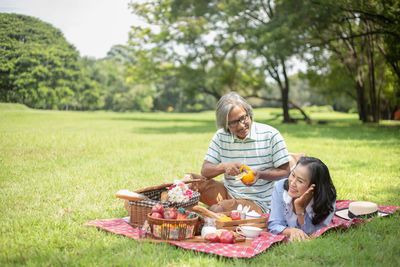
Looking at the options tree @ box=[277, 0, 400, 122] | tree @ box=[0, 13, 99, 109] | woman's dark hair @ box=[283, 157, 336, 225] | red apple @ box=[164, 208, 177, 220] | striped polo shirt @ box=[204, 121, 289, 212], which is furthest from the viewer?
tree @ box=[277, 0, 400, 122]

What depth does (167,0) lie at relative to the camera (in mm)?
24031

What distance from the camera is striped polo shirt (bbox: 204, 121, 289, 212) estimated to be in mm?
3865

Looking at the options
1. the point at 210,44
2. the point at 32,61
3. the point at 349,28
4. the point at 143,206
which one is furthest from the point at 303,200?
the point at 210,44

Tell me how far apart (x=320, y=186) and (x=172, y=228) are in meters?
1.41

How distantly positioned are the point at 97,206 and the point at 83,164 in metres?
3.22

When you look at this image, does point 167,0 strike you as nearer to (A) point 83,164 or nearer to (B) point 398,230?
(A) point 83,164

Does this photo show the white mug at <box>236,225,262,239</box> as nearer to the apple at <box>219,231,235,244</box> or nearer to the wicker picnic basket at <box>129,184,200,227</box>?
the apple at <box>219,231,235,244</box>

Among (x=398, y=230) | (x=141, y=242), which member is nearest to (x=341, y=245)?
(x=398, y=230)

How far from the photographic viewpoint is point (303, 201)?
10.4 feet

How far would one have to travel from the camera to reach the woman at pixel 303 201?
3.10 meters

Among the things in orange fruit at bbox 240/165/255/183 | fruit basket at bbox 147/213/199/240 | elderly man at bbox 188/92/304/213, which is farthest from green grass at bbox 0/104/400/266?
elderly man at bbox 188/92/304/213

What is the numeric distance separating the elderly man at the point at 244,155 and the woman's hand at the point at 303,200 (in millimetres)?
574

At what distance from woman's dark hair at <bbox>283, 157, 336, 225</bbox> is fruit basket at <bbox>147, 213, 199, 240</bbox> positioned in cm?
113

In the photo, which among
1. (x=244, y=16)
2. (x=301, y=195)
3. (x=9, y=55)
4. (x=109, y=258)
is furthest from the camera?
(x=244, y=16)
